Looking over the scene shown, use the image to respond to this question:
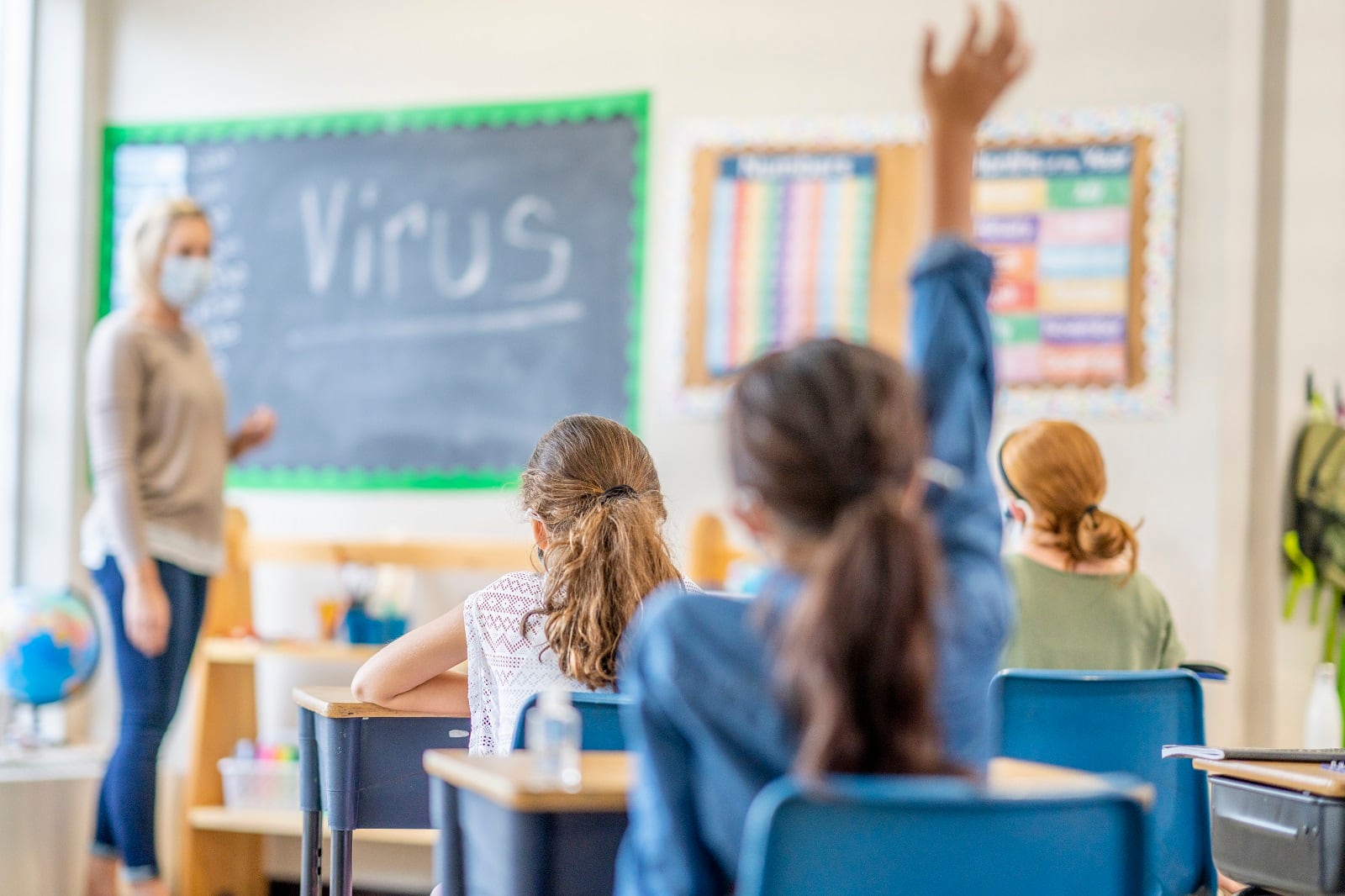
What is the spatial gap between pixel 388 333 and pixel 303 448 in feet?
1.43

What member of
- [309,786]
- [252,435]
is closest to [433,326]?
[252,435]

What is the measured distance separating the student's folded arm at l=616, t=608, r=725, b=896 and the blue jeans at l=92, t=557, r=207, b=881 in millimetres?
2366

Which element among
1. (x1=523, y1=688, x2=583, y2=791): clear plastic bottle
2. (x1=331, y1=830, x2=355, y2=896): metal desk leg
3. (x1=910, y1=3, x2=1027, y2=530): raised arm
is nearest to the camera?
(x1=910, y1=3, x2=1027, y2=530): raised arm

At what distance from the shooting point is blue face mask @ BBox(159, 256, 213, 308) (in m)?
3.58

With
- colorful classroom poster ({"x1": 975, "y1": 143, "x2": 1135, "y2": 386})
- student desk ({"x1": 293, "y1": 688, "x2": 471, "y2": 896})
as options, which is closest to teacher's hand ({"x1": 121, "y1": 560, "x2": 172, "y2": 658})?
student desk ({"x1": 293, "y1": 688, "x2": 471, "y2": 896})

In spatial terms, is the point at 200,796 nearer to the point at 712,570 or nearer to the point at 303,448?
the point at 303,448

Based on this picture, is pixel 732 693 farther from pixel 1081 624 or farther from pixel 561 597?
pixel 1081 624

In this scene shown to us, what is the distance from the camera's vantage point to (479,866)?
61.2 inches

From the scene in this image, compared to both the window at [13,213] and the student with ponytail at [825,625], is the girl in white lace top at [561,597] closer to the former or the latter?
the student with ponytail at [825,625]

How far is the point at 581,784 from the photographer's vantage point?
1408mm

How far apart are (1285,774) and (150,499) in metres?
2.61

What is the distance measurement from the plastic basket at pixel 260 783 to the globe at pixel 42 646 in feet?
1.59

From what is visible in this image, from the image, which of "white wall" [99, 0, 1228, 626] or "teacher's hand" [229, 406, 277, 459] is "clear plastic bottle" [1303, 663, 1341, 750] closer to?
"white wall" [99, 0, 1228, 626]

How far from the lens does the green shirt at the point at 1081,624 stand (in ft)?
8.45
